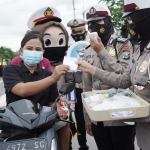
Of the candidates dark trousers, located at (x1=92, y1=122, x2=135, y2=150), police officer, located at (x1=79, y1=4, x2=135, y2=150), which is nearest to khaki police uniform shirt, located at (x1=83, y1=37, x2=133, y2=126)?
police officer, located at (x1=79, y1=4, x2=135, y2=150)

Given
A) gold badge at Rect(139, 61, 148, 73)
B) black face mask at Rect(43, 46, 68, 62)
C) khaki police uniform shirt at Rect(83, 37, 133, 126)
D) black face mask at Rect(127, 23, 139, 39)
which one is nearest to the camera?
gold badge at Rect(139, 61, 148, 73)

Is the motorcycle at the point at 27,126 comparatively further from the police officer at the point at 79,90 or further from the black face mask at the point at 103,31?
the police officer at the point at 79,90

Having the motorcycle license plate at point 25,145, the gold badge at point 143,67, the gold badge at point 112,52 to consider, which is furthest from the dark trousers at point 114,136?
the motorcycle license plate at point 25,145

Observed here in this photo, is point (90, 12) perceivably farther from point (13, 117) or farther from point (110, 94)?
point (13, 117)

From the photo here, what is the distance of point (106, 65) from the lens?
2766 millimetres

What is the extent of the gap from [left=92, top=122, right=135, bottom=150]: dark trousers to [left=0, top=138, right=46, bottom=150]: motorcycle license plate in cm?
101

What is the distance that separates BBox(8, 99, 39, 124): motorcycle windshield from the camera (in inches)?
78.9

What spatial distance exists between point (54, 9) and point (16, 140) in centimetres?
233

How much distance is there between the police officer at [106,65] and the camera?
265 centimetres

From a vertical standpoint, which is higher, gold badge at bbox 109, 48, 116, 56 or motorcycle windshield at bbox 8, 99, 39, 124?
gold badge at bbox 109, 48, 116, 56

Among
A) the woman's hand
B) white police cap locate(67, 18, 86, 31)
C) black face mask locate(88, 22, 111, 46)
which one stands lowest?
the woman's hand

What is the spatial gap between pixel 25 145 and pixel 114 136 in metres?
1.15

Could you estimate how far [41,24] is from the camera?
12.2ft

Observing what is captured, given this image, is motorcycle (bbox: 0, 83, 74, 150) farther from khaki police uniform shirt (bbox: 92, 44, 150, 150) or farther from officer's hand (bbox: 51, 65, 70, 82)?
khaki police uniform shirt (bbox: 92, 44, 150, 150)
